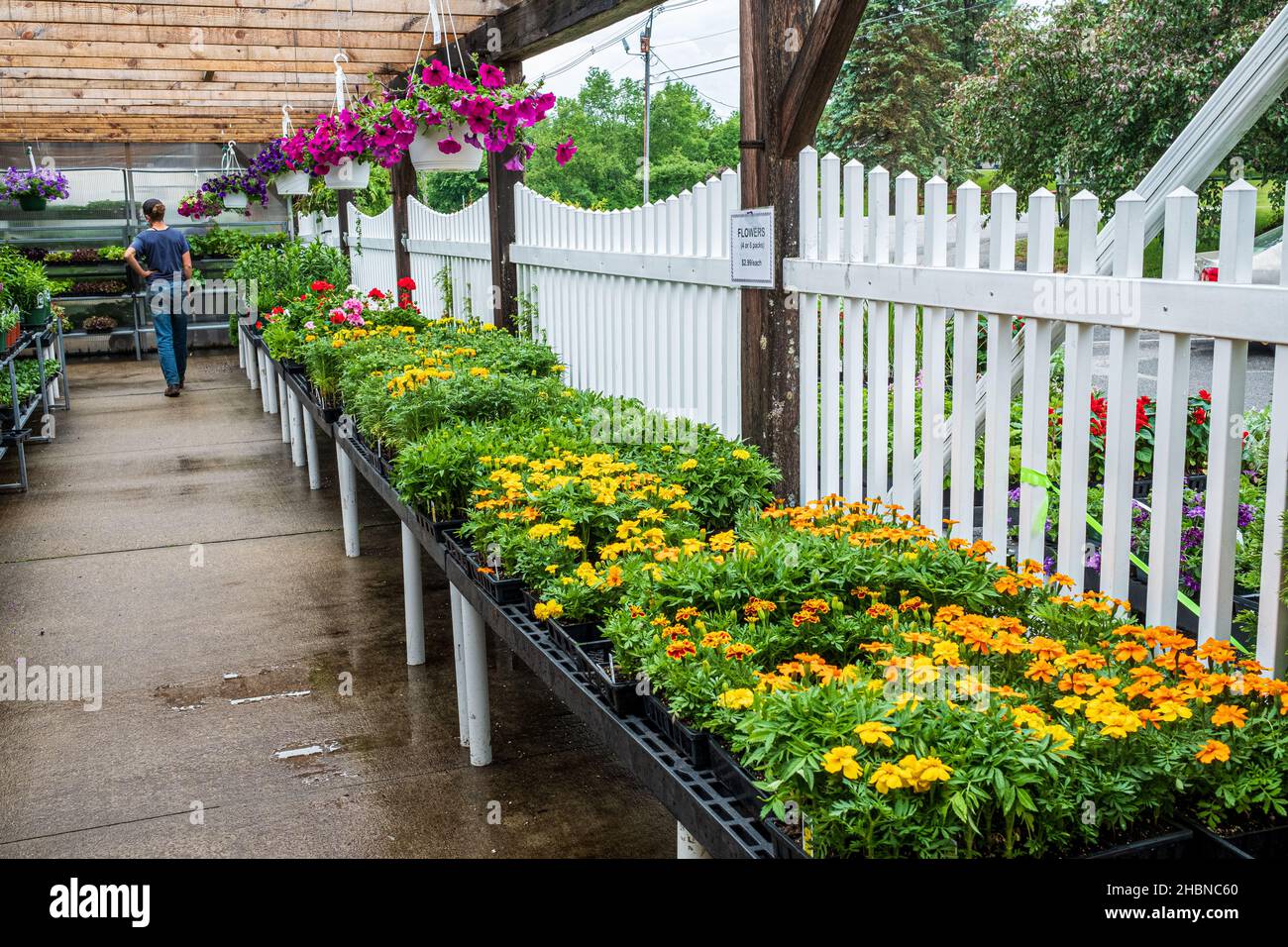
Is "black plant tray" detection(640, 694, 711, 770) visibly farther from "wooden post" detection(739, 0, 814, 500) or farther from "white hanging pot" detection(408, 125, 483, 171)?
"white hanging pot" detection(408, 125, 483, 171)

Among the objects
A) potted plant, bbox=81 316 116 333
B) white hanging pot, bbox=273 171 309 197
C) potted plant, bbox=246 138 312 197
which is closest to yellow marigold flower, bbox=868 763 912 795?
potted plant, bbox=246 138 312 197

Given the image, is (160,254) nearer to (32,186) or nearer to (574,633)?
(32,186)

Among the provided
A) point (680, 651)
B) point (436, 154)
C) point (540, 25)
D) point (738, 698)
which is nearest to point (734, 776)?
point (738, 698)

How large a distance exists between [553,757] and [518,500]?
926 mm

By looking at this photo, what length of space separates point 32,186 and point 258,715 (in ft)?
34.1

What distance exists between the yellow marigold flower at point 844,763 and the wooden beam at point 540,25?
12.4ft

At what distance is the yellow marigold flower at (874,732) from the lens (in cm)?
151

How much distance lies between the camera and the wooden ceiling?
6422mm

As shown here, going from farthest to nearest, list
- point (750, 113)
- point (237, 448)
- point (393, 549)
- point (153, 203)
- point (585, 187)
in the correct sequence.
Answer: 1. point (585, 187)
2. point (153, 203)
3. point (237, 448)
4. point (393, 549)
5. point (750, 113)

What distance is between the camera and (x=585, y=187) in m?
50.6

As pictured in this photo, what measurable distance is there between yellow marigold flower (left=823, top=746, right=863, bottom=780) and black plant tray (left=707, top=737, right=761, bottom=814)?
203 millimetres

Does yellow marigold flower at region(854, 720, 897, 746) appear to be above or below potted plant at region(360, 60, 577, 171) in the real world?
below
